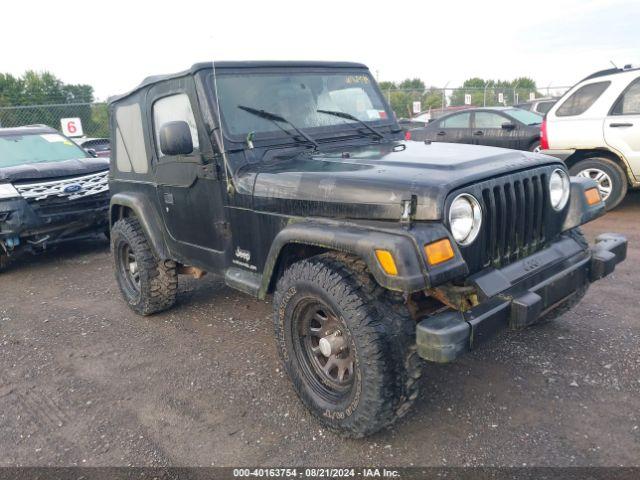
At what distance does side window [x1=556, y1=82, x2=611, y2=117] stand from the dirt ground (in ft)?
10.3

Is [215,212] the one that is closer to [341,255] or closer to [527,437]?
[341,255]

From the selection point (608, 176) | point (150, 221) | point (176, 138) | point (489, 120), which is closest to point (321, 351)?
point (176, 138)

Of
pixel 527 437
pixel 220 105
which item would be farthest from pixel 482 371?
pixel 220 105

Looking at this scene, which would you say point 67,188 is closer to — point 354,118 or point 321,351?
point 354,118

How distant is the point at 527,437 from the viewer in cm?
261

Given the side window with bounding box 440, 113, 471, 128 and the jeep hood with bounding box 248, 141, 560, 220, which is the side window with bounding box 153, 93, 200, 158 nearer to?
the jeep hood with bounding box 248, 141, 560, 220

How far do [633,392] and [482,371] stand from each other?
827mm

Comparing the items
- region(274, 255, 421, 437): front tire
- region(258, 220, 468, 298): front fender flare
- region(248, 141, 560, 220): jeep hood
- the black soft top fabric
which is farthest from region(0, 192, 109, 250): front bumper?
region(258, 220, 468, 298): front fender flare

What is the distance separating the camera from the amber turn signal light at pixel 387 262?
2.19 m

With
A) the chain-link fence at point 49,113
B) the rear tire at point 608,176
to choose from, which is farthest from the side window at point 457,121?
the chain-link fence at point 49,113

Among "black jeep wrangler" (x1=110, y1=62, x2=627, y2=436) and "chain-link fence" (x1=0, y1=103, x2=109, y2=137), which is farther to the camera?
"chain-link fence" (x1=0, y1=103, x2=109, y2=137)

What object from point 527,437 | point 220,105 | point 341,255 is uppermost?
point 220,105

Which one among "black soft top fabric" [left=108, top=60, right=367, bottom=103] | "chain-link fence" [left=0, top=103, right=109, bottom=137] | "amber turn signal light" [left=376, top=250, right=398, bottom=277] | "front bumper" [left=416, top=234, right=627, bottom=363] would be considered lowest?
"front bumper" [left=416, top=234, right=627, bottom=363]

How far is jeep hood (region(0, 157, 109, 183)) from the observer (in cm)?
591
